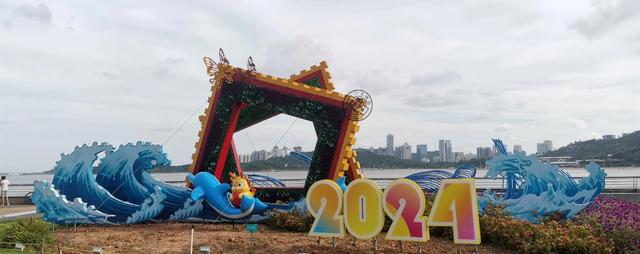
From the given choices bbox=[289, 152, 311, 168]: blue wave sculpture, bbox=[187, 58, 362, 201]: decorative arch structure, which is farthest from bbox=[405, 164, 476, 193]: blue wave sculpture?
bbox=[289, 152, 311, 168]: blue wave sculpture

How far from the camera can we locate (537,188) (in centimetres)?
1338

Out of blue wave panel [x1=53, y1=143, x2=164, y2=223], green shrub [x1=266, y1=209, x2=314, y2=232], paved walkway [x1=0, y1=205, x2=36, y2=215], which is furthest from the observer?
paved walkway [x1=0, y1=205, x2=36, y2=215]

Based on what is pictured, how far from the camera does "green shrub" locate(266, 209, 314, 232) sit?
42.5 ft

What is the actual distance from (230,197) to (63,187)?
437 centimetres

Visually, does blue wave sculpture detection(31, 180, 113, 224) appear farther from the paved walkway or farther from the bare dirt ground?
the paved walkway

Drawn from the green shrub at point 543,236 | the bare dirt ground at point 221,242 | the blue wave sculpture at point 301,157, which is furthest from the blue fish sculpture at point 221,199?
the green shrub at point 543,236

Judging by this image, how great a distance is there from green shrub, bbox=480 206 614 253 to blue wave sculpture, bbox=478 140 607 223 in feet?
1.92

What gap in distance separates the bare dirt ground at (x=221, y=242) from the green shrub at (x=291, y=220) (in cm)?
31

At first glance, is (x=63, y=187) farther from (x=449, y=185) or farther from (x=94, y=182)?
(x=449, y=185)

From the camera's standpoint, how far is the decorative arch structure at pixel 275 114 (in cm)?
1441

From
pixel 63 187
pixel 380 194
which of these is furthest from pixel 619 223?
pixel 63 187

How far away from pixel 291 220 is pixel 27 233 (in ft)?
18.0

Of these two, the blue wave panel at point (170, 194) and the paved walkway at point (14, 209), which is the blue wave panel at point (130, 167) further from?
the paved walkway at point (14, 209)

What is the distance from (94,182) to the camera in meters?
14.4
